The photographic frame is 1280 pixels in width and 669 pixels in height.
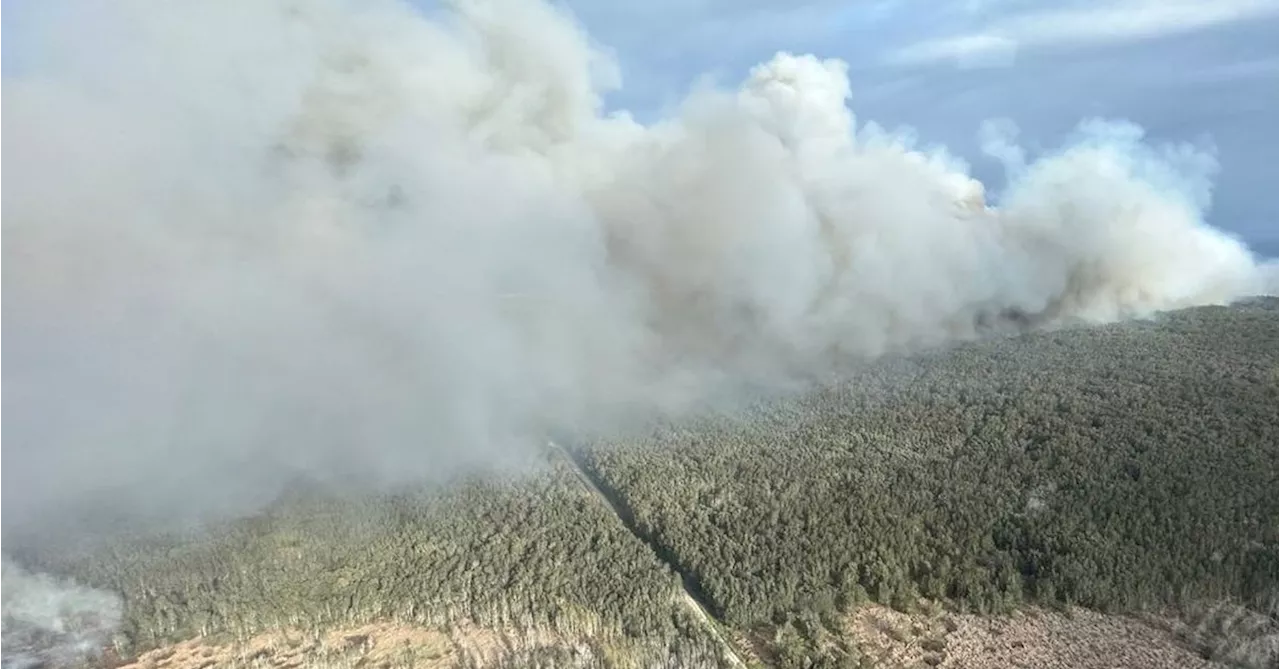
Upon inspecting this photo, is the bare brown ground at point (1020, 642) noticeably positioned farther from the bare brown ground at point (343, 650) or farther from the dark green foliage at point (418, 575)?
the bare brown ground at point (343, 650)

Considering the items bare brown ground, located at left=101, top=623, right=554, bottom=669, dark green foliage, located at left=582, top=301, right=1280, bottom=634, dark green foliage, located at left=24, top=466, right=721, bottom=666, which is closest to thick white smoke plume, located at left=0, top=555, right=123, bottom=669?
Answer: dark green foliage, located at left=24, top=466, right=721, bottom=666

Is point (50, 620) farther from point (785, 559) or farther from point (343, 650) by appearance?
point (785, 559)

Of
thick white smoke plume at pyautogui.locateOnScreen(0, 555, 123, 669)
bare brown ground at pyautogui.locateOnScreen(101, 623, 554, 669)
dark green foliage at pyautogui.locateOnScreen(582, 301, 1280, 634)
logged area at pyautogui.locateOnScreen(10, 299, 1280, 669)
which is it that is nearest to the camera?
bare brown ground at pyautogui.locateOnScreen(101, 623, 554, 669)

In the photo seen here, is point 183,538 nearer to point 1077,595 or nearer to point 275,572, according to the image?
point 275,572

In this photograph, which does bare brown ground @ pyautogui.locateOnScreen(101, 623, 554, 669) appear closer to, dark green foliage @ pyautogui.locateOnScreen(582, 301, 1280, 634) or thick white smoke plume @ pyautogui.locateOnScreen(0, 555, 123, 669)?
thick white smoke plume @ pyautogui.locateOnScreen(0, 555, 123, 669)

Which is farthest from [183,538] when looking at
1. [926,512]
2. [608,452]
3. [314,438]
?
[926,512]
